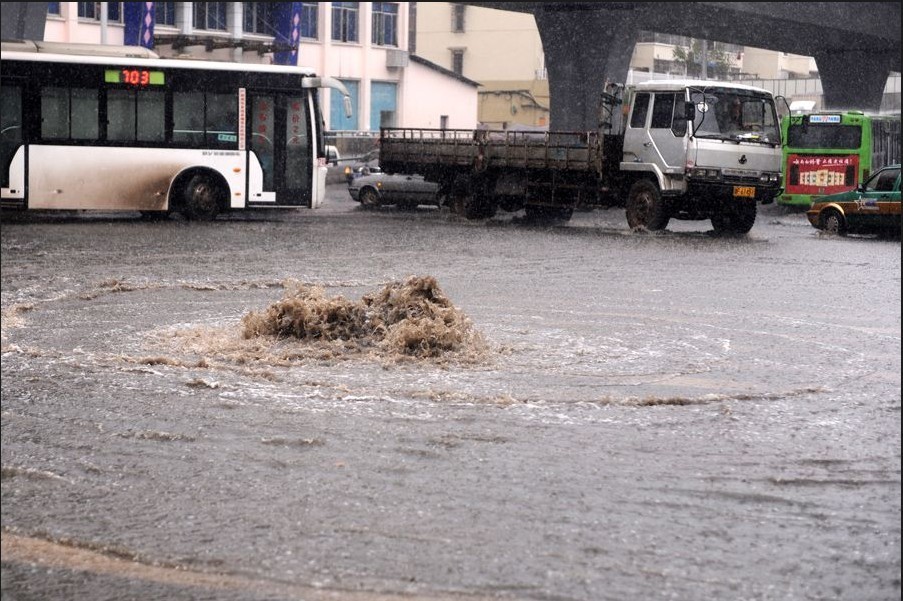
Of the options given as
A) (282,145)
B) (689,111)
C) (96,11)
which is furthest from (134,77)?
(96,11)

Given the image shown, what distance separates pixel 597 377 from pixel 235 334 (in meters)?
2.96

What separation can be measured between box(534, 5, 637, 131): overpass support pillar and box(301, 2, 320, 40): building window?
2045 centimetres

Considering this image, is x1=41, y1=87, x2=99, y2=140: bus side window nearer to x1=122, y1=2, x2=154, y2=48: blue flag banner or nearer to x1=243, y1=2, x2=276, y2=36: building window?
x1=122, y1=2, x2=154, y2=48: blue flag banner

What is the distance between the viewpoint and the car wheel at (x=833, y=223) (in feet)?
83.1

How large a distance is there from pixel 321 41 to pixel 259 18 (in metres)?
5.05

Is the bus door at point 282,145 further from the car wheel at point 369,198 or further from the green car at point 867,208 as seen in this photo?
the green car at point 867,208

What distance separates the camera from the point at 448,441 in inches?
271

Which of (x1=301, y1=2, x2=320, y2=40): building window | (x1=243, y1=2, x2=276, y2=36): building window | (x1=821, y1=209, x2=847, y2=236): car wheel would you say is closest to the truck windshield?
(x1=821, y1=209, x2=847, y2=236): car wheel

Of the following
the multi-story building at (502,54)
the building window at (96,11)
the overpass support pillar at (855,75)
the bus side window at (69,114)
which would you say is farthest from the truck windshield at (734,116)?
the multi-story building at (502,54)

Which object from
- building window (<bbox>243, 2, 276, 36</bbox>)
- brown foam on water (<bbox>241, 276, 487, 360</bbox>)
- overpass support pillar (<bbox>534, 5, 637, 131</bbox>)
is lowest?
brown foam on water (<bbox>241, 276, 487, 360</bbox>)

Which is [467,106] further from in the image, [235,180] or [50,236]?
[50,236]

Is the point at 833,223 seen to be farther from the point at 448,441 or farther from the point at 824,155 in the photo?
the point at 448,441

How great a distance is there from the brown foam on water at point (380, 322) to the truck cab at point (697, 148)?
13.8 metres

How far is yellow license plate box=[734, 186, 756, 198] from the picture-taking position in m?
23.7
